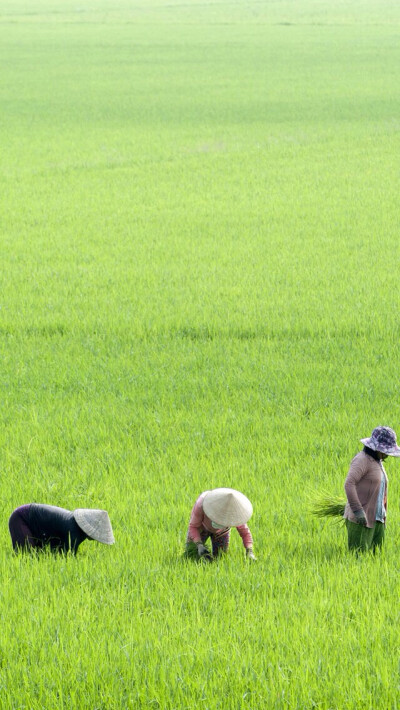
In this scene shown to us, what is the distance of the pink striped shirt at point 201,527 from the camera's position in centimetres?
447

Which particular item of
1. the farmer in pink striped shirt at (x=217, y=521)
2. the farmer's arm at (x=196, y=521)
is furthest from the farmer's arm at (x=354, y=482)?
the farmer's arm at (x=196, y=521)

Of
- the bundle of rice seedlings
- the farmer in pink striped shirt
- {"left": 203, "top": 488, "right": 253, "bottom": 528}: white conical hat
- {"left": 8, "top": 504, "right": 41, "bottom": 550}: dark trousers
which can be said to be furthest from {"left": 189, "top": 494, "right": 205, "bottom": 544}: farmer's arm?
{"left": 8, "top": 504, "right": 41, "bottom": 550}: dark trousers

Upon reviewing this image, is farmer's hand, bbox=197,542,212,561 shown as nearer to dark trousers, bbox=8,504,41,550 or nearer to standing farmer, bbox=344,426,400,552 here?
standing farmer, bbox=344,426,400,552

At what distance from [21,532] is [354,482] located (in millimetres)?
1800

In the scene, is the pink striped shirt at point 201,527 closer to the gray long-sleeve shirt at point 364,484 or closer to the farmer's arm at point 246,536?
the farmer's arm at point 246,536

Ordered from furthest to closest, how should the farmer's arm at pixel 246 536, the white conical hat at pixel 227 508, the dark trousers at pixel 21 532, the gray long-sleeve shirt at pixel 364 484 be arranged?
the dark trousers at pixel 21 532
the farmer's arm at pixel 246 536
the gray long-sleeve shirt at pixel 364 484
the white conical hat at pixel 227 508

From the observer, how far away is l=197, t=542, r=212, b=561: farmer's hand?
4594 millimetres

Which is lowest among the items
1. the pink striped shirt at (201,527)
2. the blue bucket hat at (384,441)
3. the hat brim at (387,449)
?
the pink striped shirt at (201,527)

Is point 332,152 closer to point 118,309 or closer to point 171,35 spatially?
point 118,309

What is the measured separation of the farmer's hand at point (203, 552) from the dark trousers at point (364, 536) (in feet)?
2.47

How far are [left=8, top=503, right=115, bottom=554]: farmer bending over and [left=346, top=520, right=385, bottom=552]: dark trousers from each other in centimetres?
128

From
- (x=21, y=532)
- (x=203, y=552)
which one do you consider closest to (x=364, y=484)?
(x=203, y=552)

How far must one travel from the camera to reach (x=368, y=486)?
449 cm

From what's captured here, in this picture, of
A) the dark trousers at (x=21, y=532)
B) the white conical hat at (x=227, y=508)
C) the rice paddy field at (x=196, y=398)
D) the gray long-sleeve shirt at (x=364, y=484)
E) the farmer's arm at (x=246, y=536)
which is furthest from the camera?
the dark trousers at (x=21, y=532)
